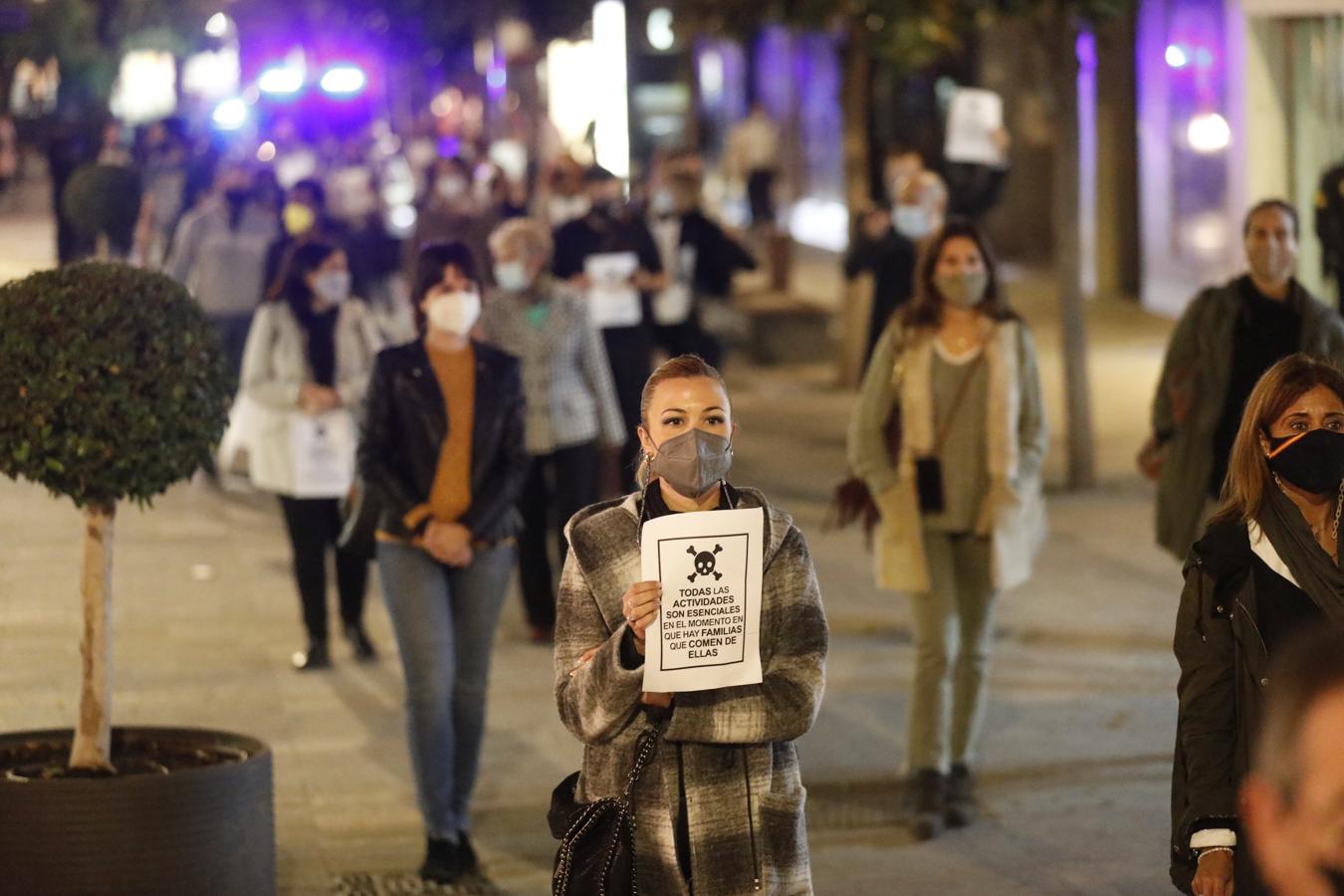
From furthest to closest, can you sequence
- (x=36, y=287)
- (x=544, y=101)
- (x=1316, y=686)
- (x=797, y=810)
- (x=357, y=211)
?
1. (x=544, y=101)
2. (x=357, y=211)
3. (x=36, y=287)
4. (x=797, y=810)
5. (x=1316, y=686)

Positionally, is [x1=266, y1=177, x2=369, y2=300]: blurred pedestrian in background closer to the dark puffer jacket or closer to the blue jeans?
the blue jeans

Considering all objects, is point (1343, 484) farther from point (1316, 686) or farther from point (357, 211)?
point (357, 211)

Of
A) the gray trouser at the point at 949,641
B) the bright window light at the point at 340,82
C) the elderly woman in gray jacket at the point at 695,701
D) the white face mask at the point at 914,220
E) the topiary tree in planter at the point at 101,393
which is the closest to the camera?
the elderly woman in gray jacket at the point at 695,701

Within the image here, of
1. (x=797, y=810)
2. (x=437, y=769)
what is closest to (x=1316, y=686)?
(x=797, y=810)

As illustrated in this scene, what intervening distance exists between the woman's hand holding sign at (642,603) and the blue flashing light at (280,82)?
31.9m

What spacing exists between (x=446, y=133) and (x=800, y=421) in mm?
19827

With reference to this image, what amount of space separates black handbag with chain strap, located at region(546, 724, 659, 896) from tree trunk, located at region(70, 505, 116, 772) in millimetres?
2313

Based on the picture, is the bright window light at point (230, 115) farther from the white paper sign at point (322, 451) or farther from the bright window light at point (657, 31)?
the white paper sign at point (322, 451)

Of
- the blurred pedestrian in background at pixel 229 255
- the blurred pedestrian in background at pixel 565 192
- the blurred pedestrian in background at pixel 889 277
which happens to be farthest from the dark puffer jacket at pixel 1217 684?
the blurred pedestrian in background at pixel 565 192

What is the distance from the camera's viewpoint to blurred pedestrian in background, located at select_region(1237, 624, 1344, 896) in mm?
2398

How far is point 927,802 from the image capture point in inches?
308

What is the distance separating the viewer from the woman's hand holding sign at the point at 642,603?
431 centimetres

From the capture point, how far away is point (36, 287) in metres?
6.22

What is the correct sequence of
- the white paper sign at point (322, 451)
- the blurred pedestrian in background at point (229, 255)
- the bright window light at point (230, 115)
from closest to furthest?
the white paper sign at point (322, 451) → the blurred pedestrian in background at point (229, 255) → the bright window light at point (230, 115)
